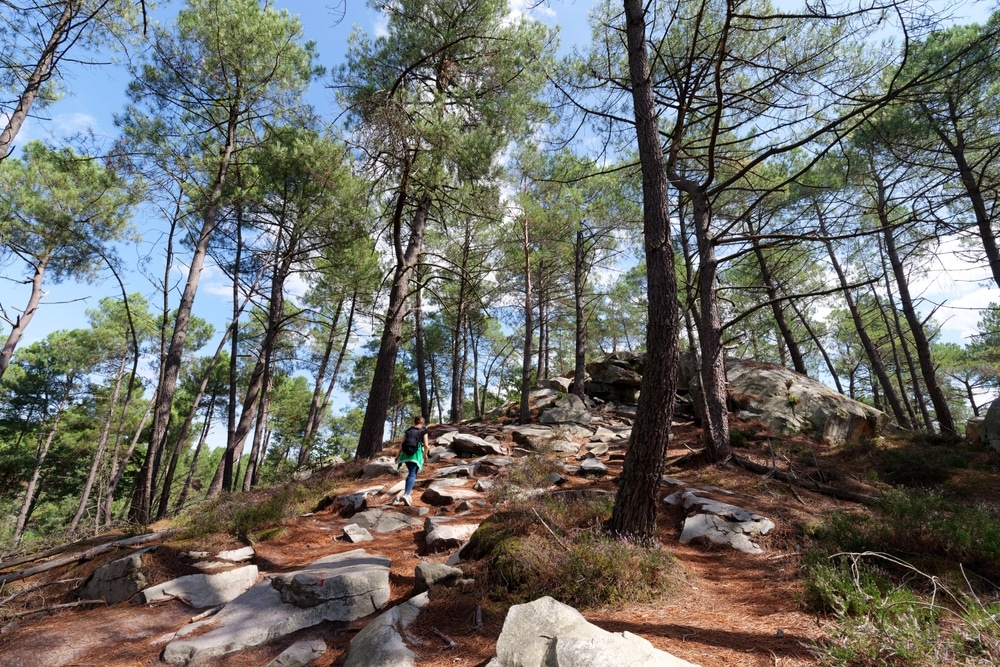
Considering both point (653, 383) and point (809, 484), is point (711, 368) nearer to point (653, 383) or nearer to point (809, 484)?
point (809, 484)

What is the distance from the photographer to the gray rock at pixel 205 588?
4.08m

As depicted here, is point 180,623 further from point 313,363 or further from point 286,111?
point 313,363

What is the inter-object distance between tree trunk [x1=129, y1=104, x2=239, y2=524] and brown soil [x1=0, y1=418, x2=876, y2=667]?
301 centimetres

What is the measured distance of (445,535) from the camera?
16.8 ft

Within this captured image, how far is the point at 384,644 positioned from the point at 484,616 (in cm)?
75

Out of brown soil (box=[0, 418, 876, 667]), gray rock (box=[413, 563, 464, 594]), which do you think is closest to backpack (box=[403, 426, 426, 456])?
brown soil (box=[0, 418, 876, 667])

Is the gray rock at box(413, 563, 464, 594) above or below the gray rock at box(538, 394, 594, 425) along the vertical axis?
below

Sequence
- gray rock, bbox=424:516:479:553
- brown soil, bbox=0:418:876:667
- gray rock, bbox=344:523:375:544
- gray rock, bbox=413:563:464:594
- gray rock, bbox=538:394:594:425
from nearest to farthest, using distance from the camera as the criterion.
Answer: brown soil, bbox=0:418:876:667 → gray rock, bbox=413:563:464:594 → gray rock, bbox=424:516:479:553 → gray rock, bbox=344:523:375:544 → gray rock, bbox=538:394:594:425

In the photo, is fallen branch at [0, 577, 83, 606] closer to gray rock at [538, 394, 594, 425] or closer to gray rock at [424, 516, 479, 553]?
gray rock at [424, 516, 479, 553]

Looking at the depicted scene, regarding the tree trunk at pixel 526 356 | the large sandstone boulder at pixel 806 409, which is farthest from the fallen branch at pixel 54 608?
the large sandstone boulder at pixel 806 409

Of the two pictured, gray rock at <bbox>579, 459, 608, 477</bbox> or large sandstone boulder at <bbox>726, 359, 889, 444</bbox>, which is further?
large sandstone boulder at <bbox>726, 359, 889, 444</bbox>

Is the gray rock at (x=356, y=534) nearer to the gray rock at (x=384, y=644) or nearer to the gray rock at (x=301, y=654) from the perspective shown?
the gray rock at (x=301, y=654)

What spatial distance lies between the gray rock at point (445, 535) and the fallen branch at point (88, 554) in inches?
133

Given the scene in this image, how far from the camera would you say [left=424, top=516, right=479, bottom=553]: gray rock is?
5.03 metres
